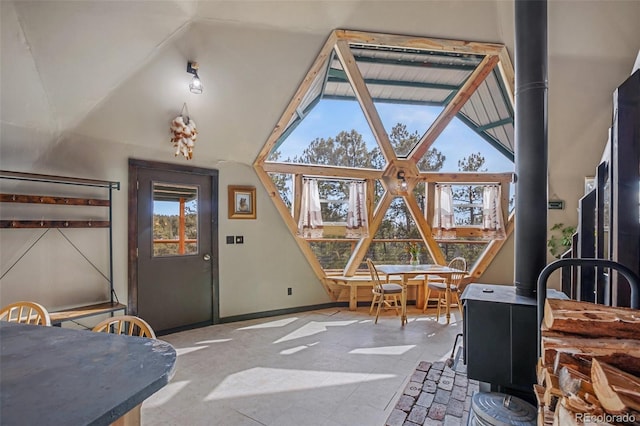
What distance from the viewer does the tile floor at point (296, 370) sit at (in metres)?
2.27

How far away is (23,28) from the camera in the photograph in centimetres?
231

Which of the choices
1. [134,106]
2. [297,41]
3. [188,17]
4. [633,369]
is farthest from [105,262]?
[633,369]

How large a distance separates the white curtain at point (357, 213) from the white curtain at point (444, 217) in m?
1.20

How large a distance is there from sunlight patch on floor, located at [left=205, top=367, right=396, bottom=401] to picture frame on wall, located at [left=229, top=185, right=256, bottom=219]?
2136mm

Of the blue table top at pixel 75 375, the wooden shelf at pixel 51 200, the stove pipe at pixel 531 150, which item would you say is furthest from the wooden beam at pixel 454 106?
the blue table top at pixel 75 375

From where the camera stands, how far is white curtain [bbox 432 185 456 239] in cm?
535

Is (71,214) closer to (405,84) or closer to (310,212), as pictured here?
(310,212)

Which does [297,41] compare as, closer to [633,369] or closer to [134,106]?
[134,106]

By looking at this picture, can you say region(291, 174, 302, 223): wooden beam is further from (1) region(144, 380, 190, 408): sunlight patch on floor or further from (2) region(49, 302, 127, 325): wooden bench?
(1) region(144, 380, 190, 408): sunlight patch on floor

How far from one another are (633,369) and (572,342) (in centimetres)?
18

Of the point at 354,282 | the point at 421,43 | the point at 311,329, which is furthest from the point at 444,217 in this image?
the point at 311,329

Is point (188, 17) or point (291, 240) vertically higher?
point (188, 17)

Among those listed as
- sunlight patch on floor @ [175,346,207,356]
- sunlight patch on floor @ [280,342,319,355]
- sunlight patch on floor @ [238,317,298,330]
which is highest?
sunlight patch on floor @ [280,342,319,355]

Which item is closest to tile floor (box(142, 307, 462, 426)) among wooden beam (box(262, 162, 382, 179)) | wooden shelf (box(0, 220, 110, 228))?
wooden shelf (box(0, 220, 110, 228))
